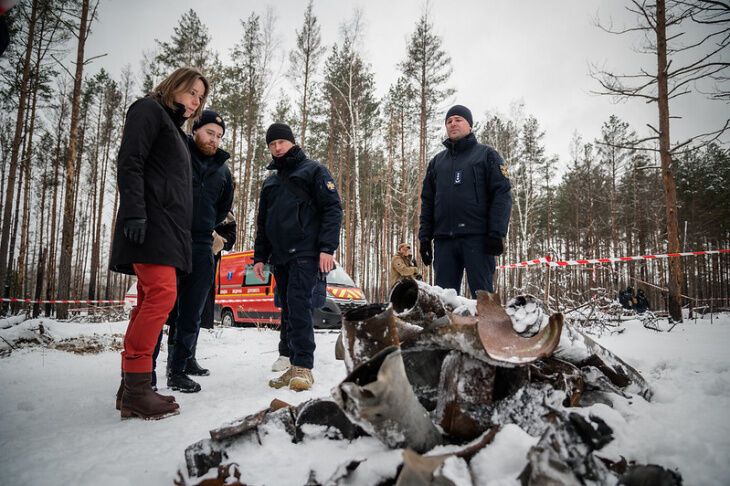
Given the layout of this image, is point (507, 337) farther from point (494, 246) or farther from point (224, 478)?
point (494, 246)

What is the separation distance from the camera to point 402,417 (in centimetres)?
107

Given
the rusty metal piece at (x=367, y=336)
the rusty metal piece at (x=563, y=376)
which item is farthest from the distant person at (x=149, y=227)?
the rusty metal piece at (x=563, y=376)

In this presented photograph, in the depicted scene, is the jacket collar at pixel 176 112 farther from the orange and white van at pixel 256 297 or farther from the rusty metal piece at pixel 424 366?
the orange and white van at pixel 256 297

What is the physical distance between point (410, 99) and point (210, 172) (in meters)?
16.2

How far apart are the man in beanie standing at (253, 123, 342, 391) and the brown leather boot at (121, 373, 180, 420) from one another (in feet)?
2.79

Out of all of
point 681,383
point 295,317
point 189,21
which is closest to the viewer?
point 681,383

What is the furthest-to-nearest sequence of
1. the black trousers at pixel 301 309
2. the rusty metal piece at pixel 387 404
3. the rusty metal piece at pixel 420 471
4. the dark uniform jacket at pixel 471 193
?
the dark uniform jacket at pixel 471 193 < the black trousers at pixel 301 309 < the rusty metal piece at pixel 387 404 < the rusty metal piece at pixel 420 471

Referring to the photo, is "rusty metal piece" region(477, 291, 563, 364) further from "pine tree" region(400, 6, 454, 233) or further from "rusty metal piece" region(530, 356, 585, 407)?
"pine tree" region(400, 6, 454, 233)

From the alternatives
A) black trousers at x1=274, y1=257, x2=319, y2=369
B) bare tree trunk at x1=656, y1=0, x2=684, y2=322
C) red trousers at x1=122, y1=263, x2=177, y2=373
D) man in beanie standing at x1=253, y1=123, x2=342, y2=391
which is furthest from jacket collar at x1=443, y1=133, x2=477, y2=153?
bare tree trunk at x1=656, y1=0, x2=684, y2=322

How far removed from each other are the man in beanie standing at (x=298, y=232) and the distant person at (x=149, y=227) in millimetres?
890

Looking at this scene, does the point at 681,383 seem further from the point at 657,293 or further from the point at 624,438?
the point at 657,293

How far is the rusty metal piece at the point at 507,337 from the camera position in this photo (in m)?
1.19

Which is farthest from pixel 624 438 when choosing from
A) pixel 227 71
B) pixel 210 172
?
pixel 227 71

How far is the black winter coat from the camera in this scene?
1914 millimetres
